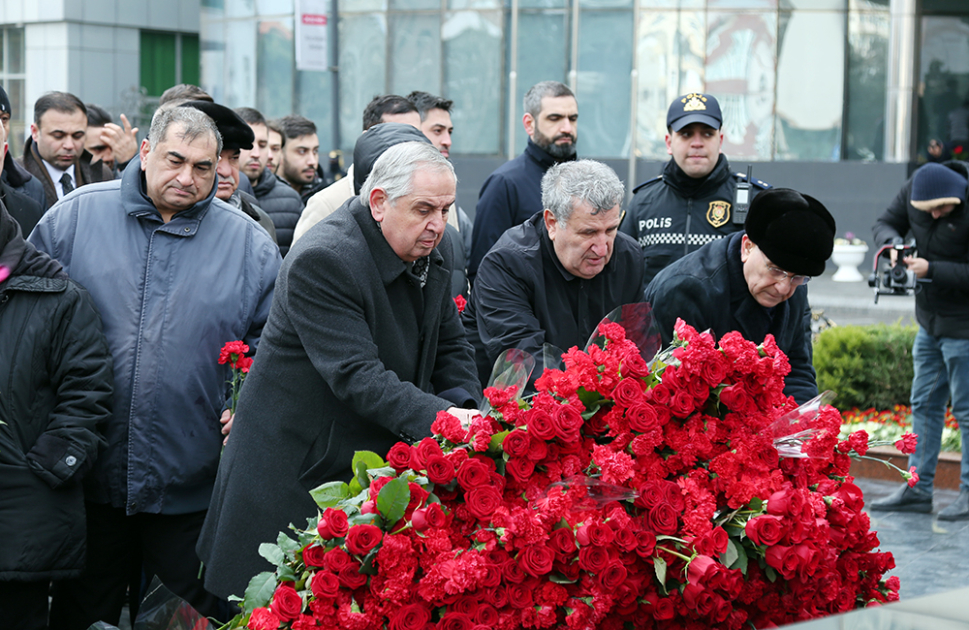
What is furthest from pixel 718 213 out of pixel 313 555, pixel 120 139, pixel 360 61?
pixel 360 61

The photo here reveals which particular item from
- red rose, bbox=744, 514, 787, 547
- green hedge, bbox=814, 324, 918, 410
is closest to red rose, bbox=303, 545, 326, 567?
red rose, bbox=744, 514, 787, 547

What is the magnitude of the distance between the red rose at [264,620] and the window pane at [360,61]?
19.8 m

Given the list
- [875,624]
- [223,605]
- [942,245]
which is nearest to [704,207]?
[942,245]

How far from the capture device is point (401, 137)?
3.77m

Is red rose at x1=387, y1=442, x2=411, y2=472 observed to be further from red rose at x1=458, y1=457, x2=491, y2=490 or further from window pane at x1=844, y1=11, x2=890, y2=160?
window pane at x1=844, y1=11, x2=890, y2=160

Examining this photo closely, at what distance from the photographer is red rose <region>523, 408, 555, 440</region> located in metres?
2.16

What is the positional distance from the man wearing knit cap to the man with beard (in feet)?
6.59

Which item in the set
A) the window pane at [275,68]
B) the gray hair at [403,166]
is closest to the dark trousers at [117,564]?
the gray hair at [403,166]

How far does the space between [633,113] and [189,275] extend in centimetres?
1584

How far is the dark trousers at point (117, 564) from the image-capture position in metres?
3.65

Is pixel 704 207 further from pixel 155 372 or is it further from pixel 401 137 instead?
pixel 155 372

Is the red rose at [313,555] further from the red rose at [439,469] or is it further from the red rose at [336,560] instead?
the red rose at [439,469]

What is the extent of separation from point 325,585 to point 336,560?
0.05 meters

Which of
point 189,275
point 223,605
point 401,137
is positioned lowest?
point 223,605
